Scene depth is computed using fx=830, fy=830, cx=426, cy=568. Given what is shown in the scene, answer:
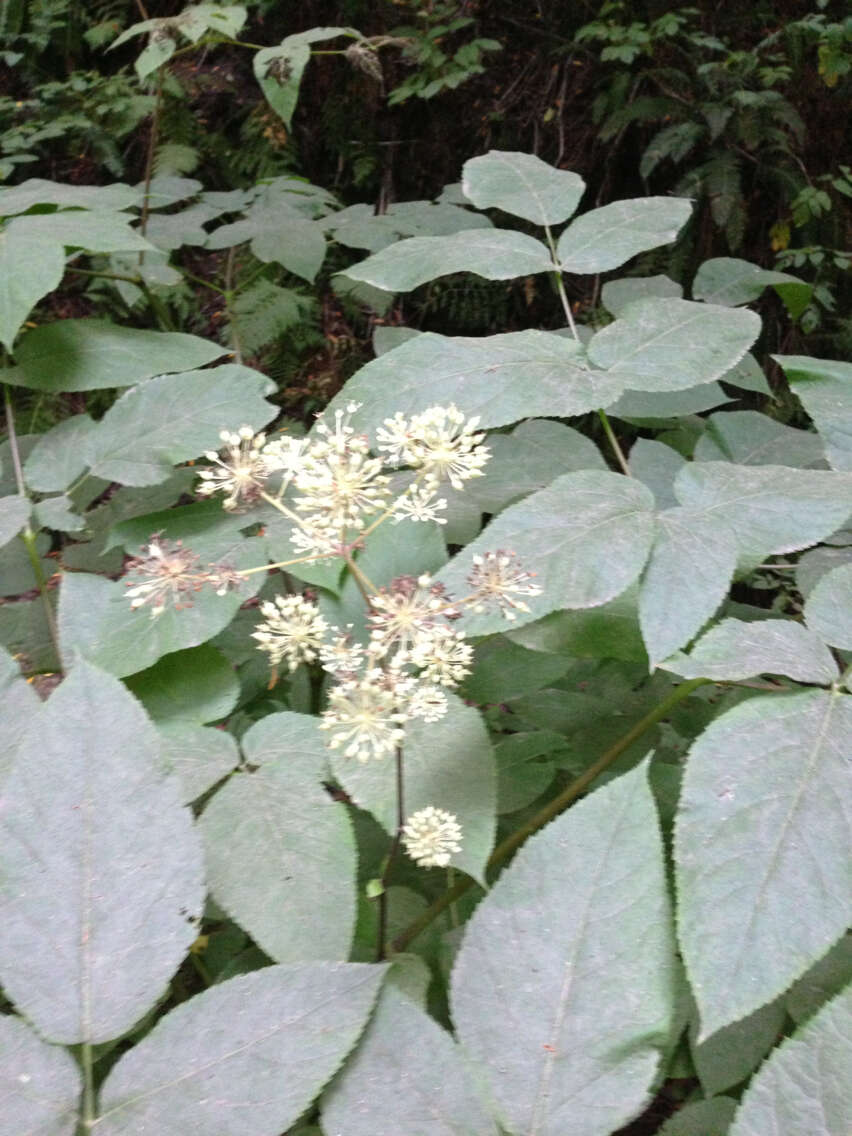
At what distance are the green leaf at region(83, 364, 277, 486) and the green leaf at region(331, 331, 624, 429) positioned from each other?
0.14 m

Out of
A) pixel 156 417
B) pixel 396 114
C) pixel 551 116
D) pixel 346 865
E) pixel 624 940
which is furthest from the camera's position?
pixel 396 114

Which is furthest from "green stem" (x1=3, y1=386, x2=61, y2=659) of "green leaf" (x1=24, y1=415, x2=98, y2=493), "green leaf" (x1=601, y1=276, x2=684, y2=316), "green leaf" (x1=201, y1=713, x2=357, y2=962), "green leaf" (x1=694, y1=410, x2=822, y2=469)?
"green leaf" (x1=601, y1=276, x2=684, y2=316)

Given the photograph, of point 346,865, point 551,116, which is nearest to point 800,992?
point 346,865

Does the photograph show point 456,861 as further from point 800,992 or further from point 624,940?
point 800,992

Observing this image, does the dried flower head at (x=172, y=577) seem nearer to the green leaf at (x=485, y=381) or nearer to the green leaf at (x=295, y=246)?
the green leaf at (x=485, y=381)

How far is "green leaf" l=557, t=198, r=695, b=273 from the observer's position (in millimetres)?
1205

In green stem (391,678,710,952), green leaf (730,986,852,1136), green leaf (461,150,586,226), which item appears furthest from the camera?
green leaf (461,150,586,226)

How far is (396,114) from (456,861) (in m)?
3.98

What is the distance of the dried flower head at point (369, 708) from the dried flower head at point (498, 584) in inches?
4.3

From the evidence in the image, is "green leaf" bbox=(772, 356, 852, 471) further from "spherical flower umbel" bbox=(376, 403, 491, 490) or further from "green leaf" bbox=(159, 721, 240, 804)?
"green leaf" bbox=(159, 721, 240, 804)

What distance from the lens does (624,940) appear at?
0.58m

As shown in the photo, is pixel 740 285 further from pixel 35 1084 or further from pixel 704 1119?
pixel 35 1084

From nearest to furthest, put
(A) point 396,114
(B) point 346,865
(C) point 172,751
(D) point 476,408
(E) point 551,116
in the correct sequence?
(B) point 346,865 → (C) point 172,751 → (D) point 476,408 → (E) point 551,116 → (A) point 396,114

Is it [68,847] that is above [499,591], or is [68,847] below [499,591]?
below
